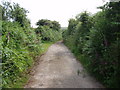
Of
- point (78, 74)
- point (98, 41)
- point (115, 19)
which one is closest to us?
point (115, 19)

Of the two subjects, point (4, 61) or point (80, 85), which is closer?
point (80, 85)

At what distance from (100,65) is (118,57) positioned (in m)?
0.96

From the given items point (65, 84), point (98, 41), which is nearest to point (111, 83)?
point (65, 84)

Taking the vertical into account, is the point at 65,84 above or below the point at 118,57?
below

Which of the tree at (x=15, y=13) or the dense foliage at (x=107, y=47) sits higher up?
the tree at (x=15, y=13)

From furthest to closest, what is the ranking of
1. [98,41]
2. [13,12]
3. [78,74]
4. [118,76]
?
1. [13,12]
2. [78,74]
3. [98,41]
4. [118,76]

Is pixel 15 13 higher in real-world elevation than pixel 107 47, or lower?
higher

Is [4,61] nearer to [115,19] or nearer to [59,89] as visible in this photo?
[59,89]

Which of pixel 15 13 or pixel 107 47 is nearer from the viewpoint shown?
pixel 107 47

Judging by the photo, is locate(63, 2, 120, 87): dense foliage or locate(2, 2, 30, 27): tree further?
locate(2, 2, 30, 27): tree

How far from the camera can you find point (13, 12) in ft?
29.3

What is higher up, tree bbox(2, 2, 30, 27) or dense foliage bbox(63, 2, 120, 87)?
tree bbox(2, 2, 30, 27)

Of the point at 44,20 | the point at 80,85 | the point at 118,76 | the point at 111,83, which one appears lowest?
the point at 80,85

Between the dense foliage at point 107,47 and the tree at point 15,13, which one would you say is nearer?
the dense foliage at point 107,47
